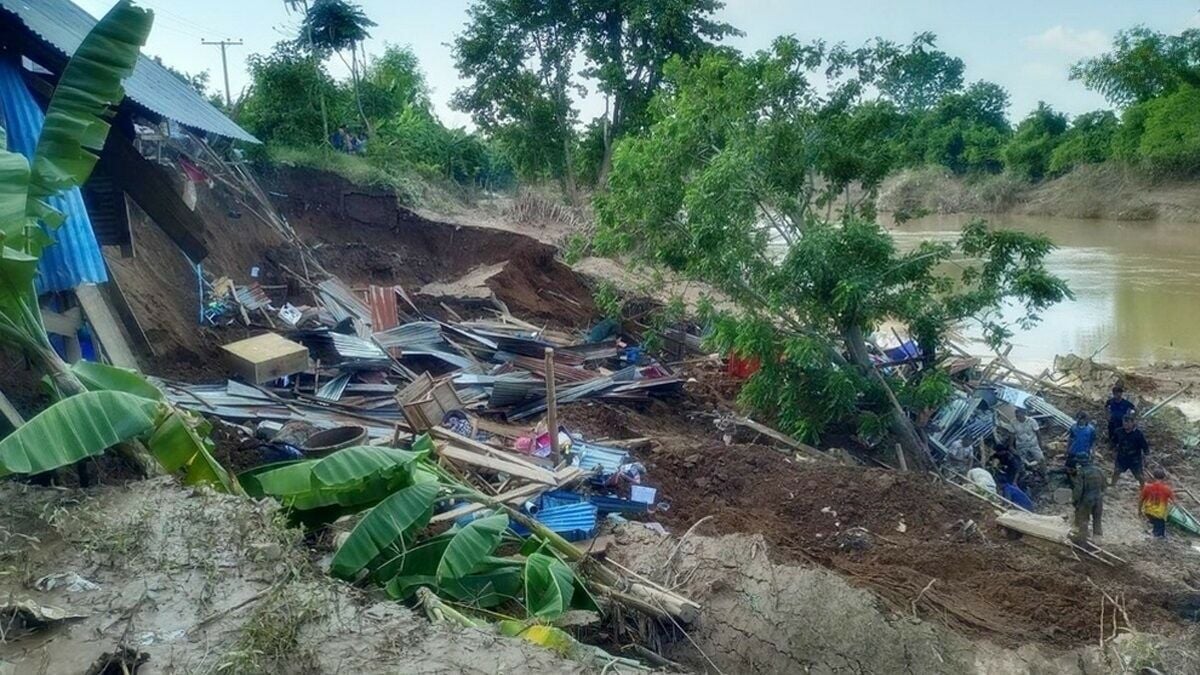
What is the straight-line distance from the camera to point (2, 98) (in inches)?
253

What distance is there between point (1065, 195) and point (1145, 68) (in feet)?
20.7

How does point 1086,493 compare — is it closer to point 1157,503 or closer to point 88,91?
point 1157,503

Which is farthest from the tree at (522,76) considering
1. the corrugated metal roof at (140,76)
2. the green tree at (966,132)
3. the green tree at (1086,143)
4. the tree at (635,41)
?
the green tree at (1086,143)

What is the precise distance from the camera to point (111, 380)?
5.05m

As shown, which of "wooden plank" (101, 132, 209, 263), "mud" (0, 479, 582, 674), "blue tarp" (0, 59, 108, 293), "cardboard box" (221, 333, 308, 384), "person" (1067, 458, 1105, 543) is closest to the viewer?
"mud" (0, 479, 582, 674)

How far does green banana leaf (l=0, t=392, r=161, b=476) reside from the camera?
391cm

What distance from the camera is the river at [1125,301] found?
20.2 metres

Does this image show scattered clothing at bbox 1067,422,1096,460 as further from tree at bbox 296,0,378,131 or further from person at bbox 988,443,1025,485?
tree at bbox 296,0,378,131

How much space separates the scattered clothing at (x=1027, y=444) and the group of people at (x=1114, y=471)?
74 centimetres

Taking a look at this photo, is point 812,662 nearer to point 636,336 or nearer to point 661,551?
point 661,551

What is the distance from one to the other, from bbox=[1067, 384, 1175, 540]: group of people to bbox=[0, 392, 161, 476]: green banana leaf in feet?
26.1

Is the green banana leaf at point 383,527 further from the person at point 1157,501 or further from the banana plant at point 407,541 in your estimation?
the person at point 1157,501

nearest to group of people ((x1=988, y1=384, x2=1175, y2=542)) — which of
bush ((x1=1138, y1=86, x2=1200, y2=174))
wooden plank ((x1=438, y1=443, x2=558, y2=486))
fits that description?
wooden plank ((x1=438, y1=443, x2=558, y2=486))

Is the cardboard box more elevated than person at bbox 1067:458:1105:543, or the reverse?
the cardboard box
